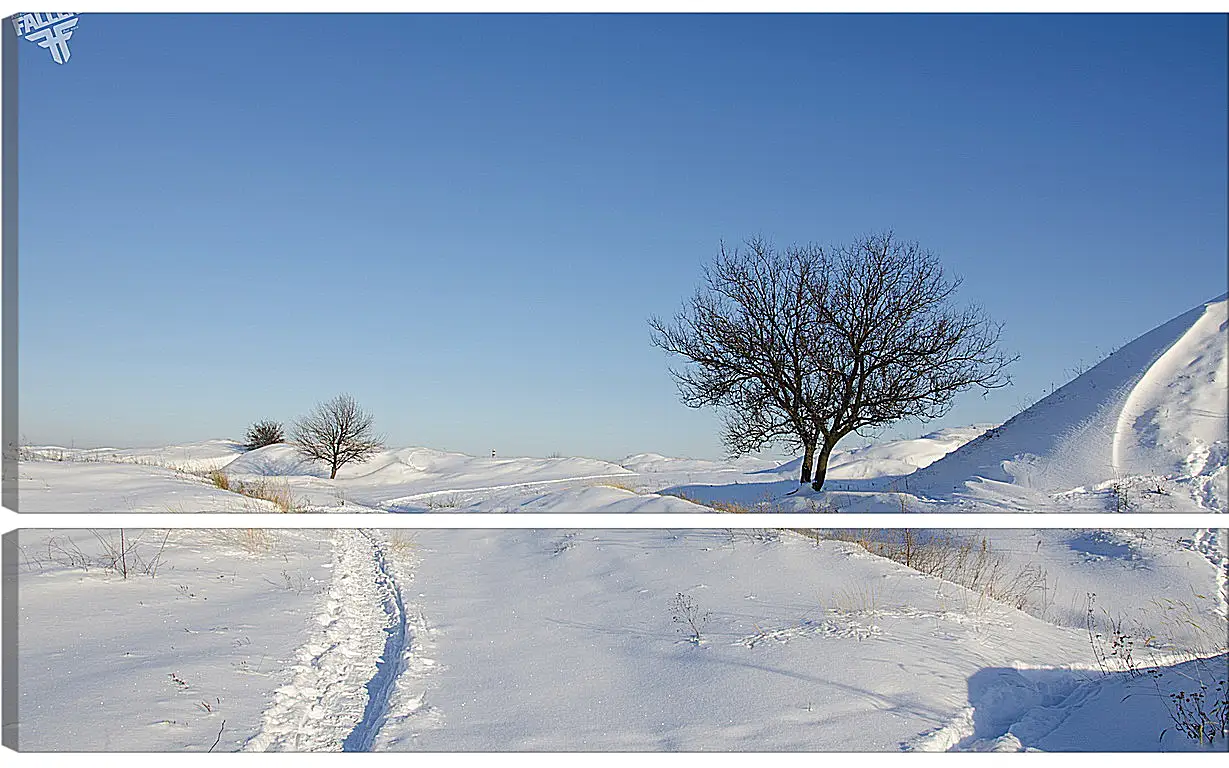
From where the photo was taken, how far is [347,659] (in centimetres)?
217

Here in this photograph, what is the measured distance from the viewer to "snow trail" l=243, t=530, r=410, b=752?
1.69 meters

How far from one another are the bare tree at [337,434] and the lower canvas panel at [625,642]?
0.90 m

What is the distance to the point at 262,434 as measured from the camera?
405 centimetres

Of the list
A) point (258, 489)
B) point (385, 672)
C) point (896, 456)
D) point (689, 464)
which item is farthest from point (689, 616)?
point (896, 456)

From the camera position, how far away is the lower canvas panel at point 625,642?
1683 millimetres

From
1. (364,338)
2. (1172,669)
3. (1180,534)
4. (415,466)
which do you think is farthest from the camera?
(415,466)

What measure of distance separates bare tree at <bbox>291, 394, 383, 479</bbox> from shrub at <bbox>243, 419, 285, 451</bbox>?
0.50ft

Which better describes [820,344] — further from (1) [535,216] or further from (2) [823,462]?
(1) [535,216]

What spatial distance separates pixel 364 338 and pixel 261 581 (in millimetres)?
1152

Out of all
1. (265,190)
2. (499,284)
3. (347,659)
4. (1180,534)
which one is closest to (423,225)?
(499,284)

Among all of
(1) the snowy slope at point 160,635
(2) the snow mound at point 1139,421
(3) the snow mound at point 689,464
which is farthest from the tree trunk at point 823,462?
(1) the snowy slope at point 160,635

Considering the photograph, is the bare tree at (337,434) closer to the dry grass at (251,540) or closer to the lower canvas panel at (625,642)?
the dry grass at (251,540)

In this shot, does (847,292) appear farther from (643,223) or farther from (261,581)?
(261,581)

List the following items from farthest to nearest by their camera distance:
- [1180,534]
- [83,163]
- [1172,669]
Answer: [1180,534] < [83,163] < [1172,669]
